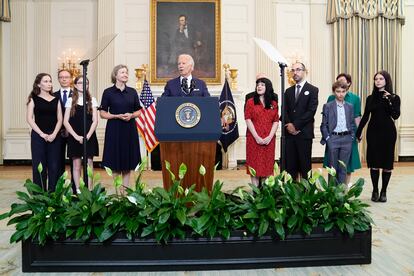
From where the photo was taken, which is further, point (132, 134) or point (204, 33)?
point (204, 33)

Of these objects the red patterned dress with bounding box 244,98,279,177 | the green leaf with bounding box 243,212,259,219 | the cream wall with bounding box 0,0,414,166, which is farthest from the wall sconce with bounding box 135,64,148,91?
the green leaf with bounding box 243,212,259,219

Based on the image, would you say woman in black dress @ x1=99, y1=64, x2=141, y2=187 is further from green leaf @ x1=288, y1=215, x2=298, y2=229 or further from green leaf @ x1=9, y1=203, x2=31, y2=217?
green leaf @ x1=288, y1=215, x2=298, y2=229

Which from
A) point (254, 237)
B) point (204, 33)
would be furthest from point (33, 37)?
point (254, 237)

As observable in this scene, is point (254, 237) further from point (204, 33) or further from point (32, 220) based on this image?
point (204, 33)

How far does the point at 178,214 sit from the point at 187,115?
0.88 metres

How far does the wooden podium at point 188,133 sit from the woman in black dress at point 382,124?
2454 millimetres

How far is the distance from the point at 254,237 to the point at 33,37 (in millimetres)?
8648

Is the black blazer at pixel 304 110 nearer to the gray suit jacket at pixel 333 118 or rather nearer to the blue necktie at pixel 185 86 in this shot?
the gray suit jacket at pixel 333 118

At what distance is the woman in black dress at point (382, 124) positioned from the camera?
5102 mm

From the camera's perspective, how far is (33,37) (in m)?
9.85

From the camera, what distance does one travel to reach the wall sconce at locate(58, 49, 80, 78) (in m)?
9.55

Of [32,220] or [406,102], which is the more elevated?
[406,102]

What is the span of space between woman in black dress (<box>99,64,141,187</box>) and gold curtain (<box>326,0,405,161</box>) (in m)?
6.79

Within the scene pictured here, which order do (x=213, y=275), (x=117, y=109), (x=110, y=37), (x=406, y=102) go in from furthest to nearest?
1. (x=406, y=102)
2. (x=117, y=109)
3. (x=110, y=37)
4. (x=213, y=275)
